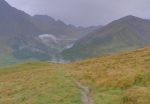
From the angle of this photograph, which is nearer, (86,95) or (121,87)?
(86,95)

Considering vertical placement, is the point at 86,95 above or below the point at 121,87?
below

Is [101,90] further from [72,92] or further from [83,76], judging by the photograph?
[83,76]

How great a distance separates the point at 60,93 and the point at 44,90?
399cm

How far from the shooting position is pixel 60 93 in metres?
41.9

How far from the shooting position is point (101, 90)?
4197 cm

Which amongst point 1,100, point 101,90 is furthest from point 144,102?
point 1,100

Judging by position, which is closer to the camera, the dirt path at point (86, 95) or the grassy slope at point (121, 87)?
the grassy slope at point (121, 87)

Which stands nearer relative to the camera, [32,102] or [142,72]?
[32,102]

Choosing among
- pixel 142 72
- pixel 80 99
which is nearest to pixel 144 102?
pixel 80 99

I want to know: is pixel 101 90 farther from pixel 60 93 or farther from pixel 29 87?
pixel 29 87

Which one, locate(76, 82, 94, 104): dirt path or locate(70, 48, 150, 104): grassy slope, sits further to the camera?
locate(76, 82, 94, 104): dirt path

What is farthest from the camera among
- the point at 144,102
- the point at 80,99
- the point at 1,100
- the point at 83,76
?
the point at 83,76

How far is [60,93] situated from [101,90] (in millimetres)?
4959

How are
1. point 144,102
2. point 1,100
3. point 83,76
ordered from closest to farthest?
1. point 144,102
2. point 1,100
3. point 83,76
